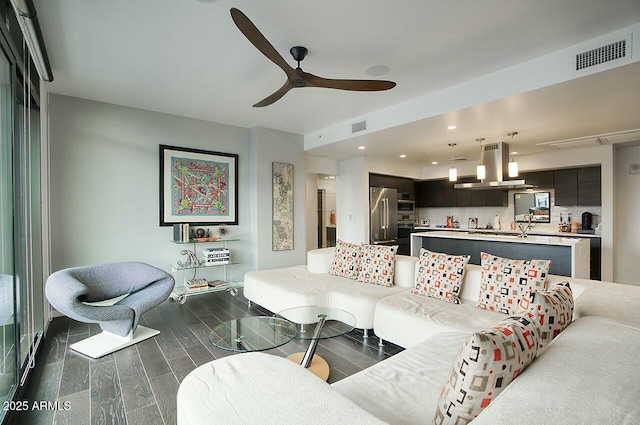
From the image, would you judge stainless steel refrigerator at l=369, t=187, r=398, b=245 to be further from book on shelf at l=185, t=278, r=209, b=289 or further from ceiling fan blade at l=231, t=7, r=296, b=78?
ceiling fan blade at l=231, t=7, r=296, b=78

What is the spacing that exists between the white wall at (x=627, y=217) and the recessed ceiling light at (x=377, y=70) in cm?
504

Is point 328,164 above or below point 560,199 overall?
above

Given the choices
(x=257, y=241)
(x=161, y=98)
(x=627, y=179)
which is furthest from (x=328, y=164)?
(x=627, y=179)

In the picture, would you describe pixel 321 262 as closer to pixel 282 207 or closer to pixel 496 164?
pixel 282 207

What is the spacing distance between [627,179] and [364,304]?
5678 millimetres

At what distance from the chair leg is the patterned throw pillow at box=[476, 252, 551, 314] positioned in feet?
10.4

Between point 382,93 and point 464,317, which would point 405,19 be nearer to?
point 382,93

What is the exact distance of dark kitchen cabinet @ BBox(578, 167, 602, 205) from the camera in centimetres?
537

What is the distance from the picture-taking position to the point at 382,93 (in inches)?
144

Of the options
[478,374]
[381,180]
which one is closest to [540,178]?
[381,180]

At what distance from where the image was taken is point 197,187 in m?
4.74

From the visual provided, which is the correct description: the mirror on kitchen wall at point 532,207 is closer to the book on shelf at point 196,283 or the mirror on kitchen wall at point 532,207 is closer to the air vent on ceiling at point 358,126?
the air vent on ceiling at point 358,126

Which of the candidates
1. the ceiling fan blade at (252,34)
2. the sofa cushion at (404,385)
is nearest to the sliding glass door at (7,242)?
the ceiling fan blade at (252,34)

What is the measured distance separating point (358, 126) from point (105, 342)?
3.99 m
